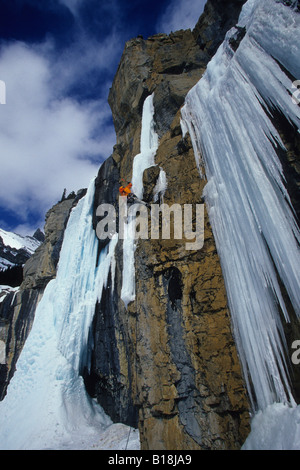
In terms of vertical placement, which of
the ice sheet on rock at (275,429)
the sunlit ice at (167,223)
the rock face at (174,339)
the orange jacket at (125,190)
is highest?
the orange jacket at (125,190)

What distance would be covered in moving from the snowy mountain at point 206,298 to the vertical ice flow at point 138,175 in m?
0.05

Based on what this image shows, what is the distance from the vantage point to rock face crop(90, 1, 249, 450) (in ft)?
10.8

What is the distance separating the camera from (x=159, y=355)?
399 cm

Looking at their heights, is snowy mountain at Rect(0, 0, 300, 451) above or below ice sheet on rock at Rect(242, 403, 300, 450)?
above

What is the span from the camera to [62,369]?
24.0 ft

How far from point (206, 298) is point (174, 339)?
0.88 meters

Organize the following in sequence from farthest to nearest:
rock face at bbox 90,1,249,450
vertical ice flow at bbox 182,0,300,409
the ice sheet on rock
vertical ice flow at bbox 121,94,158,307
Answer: vertical ice flow at bbox 121,94,158,307
rock face at bbox 90,1,249,450
vertical ice flow at bbox 182,0,300,409
the ice sheet on rock

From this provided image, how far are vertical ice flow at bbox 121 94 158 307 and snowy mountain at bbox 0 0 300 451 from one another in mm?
46

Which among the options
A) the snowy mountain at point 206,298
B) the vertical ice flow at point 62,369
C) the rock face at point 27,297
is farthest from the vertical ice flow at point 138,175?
the rock face at point 27,297

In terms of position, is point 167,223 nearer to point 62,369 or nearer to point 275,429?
point 275,429

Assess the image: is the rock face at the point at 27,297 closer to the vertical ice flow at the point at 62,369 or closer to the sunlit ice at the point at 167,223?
the vertical ice flow at the point at 62,369

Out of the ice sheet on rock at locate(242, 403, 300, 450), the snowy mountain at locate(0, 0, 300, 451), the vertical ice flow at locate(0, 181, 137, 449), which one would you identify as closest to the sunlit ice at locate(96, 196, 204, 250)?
the snowy mountain at locate(0, 0, 300, 451)

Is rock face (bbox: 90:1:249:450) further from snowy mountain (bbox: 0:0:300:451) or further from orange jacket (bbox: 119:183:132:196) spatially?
orange jacket (bbox: 119:183:132:196)

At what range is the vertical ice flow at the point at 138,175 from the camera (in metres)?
5.47
